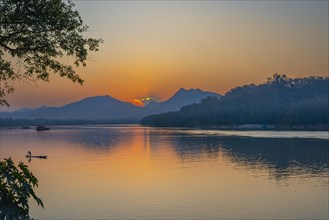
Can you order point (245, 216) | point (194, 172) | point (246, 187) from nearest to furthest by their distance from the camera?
point (245, 216) < point (246, 187) < point (194, 172)

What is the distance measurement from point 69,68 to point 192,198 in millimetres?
29185

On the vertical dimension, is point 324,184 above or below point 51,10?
below

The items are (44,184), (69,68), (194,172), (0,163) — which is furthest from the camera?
(194,172)

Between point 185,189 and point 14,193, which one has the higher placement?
point 14,193

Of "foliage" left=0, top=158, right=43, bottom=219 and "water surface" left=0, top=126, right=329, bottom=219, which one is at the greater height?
"foliage" left=0, top=158, right=43, bottom=219

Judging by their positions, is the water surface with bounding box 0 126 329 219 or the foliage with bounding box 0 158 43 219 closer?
the foliage with bounding box 0 158 43 219

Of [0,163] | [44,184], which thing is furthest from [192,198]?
[0,163]

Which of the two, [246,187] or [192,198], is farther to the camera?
[246,187]

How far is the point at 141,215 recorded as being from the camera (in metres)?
Answer: 36.2

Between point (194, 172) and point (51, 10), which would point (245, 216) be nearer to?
point (51, 10)

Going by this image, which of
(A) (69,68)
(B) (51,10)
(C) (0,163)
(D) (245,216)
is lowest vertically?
(D) (245,216)

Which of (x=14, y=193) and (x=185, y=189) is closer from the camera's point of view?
(x=14, y=193)

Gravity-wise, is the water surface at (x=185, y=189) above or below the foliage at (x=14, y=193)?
below

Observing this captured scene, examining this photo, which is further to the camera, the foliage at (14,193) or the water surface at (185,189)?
the water surface at (185,189)
